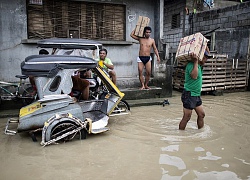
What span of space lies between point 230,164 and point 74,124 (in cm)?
261

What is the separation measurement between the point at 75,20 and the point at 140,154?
5.69m

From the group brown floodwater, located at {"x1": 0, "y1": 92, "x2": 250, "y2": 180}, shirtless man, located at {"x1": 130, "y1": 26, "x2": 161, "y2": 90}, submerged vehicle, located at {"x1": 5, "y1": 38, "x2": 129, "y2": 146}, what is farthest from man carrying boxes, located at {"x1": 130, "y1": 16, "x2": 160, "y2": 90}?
submerged vehicle, located at {"x1": 5, "y1": 38, "x2": 129, "y2": 146}

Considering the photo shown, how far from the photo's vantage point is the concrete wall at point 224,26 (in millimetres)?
10461

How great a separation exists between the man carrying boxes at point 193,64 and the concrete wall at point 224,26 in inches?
169

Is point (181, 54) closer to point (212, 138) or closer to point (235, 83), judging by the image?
point (212, 138)

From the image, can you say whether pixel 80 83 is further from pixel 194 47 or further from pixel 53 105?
pixel 194 47

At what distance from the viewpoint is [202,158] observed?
3.64 metres

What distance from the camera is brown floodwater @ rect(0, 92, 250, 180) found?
320cm

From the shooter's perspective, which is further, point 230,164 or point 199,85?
point 199,85

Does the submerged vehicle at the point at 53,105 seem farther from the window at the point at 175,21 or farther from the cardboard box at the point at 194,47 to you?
the window at the point at 175,21

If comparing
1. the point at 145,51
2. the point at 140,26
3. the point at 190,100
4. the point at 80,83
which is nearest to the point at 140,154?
the point at 190,100

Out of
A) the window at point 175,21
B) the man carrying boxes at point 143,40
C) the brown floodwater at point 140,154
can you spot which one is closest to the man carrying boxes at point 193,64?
the brown floodwater at point 140,154

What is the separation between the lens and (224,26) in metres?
11.9

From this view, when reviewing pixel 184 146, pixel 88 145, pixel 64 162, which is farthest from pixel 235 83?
pixel 64 162
